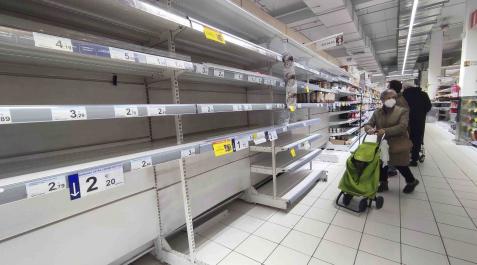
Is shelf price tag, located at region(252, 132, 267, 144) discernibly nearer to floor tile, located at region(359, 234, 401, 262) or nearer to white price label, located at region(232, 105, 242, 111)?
white price label, located at region(232, 105, 242, 111)

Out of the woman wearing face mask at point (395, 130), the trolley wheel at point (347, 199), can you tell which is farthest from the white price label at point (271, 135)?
the woman wearing face mask at point (395, 130)

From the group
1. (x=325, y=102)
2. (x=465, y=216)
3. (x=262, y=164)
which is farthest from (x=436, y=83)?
(x=262, y=164)

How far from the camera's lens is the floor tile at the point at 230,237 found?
6.79 feet

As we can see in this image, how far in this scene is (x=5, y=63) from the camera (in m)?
1.20

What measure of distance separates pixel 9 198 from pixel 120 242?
1.08 m

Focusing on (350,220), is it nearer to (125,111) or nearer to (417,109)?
(125,111)

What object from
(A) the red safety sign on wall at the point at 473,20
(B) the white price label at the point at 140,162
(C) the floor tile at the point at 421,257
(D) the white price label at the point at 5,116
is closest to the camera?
(D) the white price label at the point at 5,116

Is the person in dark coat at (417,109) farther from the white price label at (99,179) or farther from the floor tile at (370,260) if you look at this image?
the white price label at (99,179)

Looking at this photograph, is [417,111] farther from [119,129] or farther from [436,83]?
[436,83]

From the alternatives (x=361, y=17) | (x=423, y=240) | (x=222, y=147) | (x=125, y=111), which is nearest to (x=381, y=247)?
(x=423, y=240)

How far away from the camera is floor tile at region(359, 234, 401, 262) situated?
183cm

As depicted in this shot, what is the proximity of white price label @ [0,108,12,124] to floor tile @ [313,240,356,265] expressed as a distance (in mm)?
2053

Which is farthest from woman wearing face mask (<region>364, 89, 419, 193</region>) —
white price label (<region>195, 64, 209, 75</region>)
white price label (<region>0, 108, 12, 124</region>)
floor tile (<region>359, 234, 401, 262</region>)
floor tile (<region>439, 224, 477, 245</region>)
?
white price label (<region>0, 108, 12, 124</region>)

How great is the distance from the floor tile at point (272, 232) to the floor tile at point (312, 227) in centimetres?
14
